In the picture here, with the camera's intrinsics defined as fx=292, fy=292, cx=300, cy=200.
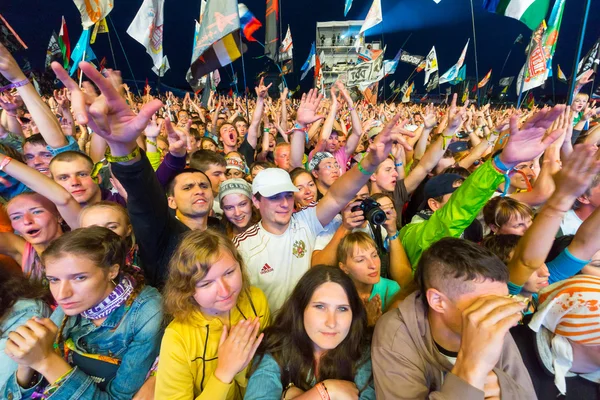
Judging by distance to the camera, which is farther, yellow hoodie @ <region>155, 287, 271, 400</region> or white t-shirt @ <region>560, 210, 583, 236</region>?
white t-shirt @ <region>560, 210, 583, 236</region>

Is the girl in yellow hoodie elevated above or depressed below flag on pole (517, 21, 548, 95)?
below

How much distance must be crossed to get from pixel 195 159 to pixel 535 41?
6.15 metres

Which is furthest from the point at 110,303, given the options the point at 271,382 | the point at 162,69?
the point at 162,69

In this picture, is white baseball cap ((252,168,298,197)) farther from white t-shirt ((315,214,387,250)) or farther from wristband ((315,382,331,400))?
wristband ((315,382,331,400))

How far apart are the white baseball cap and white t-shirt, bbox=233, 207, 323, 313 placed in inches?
12.8

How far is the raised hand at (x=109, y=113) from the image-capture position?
1.44 meters

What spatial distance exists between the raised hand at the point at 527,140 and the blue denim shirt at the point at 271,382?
1.60 meters

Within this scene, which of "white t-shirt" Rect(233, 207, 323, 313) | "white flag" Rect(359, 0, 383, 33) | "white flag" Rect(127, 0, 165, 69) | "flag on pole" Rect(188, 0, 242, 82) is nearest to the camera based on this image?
"white t-shirt" Rect(233, 207, 323, 313)

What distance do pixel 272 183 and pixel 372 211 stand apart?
33.8 inches

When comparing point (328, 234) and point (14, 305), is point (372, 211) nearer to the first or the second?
point (328, 234)

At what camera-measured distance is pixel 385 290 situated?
2.26 metres

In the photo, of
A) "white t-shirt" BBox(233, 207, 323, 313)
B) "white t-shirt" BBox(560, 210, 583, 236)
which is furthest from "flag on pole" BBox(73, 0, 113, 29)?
"white t-shirt" BBox(560, 210, 583, 236)

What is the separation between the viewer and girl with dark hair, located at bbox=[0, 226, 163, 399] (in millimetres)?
1479

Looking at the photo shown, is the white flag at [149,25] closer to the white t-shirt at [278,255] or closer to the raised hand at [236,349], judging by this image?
the white t-shirt at [278,255]
